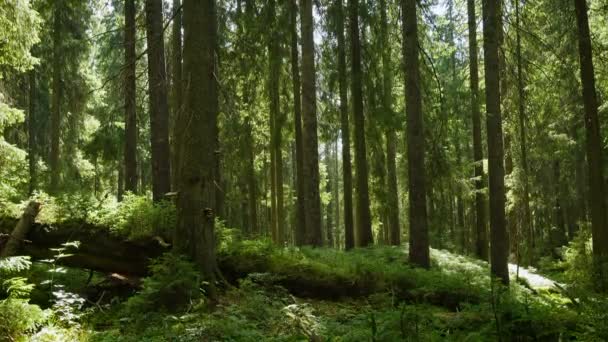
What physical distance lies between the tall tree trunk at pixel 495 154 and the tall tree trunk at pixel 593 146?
336 cm

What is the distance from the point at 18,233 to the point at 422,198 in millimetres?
7637

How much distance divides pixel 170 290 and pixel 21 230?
122 inches

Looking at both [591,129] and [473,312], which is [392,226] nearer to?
[591,129]

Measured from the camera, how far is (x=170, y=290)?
21.4 feet

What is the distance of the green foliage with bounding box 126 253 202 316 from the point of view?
6484 millimetres

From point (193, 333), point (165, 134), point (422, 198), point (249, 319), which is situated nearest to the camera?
point (193, 333)

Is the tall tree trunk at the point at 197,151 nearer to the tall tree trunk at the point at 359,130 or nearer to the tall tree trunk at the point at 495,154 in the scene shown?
the tall tree trunk at the point at 495,154

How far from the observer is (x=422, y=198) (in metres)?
10.5

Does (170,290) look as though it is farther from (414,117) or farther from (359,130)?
(359,130)

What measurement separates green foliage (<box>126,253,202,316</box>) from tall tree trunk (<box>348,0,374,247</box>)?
364 inches

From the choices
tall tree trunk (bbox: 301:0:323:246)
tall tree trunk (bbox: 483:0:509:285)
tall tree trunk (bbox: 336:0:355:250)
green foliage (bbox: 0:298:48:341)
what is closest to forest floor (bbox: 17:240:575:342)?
green foliage (bbox: 0:298:48:341)

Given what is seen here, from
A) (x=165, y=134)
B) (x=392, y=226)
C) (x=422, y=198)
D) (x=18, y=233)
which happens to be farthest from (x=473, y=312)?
(x=392, y=226)

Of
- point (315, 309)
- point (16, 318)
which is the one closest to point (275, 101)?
point (315, 309)

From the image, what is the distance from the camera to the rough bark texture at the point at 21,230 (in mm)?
7688
